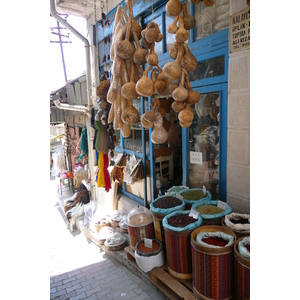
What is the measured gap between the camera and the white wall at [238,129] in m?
2.45

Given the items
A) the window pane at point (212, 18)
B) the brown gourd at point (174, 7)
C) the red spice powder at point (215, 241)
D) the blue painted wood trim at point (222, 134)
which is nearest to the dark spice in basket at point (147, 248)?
the red spice powder at point (215, 241)

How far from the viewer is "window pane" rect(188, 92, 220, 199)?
9.87ft

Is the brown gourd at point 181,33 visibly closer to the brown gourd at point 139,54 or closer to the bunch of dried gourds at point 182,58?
the bunch of dried gourds at point 182,58

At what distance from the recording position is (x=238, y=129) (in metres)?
2.58

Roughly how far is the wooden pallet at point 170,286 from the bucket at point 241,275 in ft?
1.68

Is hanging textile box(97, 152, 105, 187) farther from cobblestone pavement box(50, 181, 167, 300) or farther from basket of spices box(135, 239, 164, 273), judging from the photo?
basket of spices box(135, 239, 164, 273)

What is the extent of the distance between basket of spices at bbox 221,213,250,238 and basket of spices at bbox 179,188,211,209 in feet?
1.66

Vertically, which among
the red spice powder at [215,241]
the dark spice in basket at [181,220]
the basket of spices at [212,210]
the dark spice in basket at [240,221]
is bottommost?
the red spice powder at [215,241]

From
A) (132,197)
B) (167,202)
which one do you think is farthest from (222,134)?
(132,197)

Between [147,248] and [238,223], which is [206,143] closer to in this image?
[238,223]

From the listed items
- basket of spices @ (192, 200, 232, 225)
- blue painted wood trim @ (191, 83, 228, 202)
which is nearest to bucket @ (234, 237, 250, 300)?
basket of spices @ (192, 200, 232, 225)

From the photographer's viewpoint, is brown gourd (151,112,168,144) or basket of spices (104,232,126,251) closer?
brown gourd (151,112,168,144)

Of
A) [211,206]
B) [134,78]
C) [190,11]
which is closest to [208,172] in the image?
[211,206]
